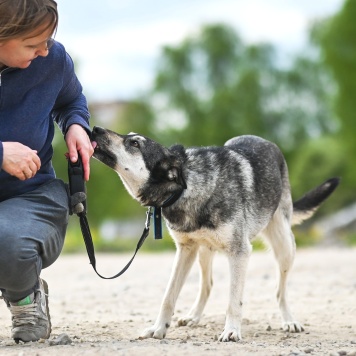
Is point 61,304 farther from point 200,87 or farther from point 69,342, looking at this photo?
point 200,87

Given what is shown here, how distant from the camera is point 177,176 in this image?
5.77 m

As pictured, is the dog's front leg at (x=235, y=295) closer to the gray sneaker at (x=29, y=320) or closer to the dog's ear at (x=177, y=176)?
the dog's ear at (x=177, y=176)

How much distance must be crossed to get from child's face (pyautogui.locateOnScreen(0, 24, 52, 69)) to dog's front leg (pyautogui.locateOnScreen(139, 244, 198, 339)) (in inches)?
83.3

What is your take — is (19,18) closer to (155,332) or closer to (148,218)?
(148,218)

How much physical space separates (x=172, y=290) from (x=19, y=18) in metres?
2.49

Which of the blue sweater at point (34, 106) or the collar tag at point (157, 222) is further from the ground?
the blue sweater at point (34, 106)

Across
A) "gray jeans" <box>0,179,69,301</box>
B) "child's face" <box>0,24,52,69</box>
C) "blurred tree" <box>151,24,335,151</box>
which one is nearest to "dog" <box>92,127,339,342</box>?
"gray jeans" <box>0,179,69,301</box>

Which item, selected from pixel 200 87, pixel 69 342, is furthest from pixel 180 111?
pixel 69 342

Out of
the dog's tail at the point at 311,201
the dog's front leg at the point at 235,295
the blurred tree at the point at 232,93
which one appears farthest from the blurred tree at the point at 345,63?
the dog's front leg at the point at 235,295

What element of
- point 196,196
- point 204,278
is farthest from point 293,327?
point 196,196

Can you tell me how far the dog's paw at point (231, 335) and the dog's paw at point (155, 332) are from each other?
47 cm

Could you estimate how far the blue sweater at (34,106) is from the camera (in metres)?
4.78

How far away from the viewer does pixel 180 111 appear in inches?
1702

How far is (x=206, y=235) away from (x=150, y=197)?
0.49m
